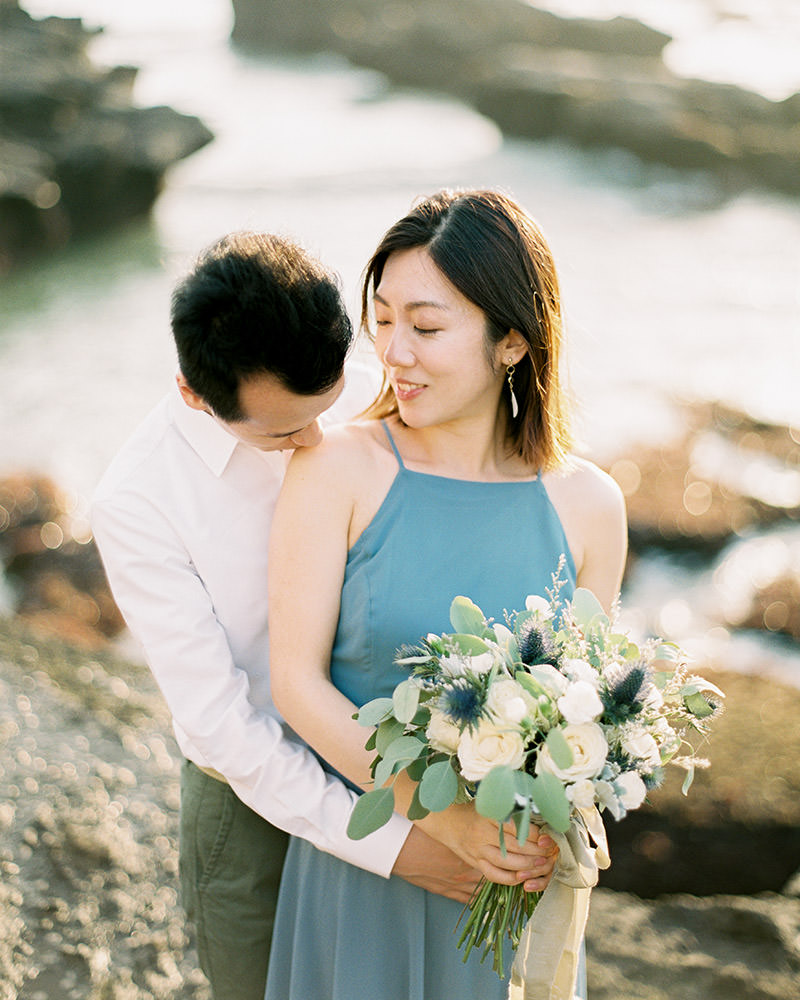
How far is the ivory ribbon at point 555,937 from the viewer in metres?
1.48

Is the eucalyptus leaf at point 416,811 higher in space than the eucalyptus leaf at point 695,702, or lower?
lower

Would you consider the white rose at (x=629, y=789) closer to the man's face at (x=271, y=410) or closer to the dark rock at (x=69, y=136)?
the man's face at (x=271, y=410)

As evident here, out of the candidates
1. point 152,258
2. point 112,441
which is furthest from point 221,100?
point 112,441

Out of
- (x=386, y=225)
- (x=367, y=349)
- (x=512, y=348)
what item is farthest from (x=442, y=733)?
(x=386, y=225)

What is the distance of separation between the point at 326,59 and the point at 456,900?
20716mm

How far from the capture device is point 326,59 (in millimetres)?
19672

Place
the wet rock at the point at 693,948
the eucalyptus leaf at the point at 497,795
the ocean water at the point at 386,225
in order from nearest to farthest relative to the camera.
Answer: the eucalyptus leaf at the point at 497,795 < the wet rock at the point at 693,948 < the ocean water at the point at 386,225

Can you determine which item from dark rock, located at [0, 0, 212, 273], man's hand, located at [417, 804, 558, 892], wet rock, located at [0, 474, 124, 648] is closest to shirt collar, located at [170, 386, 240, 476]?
man's hand, located at [417, 804, 558, 892]

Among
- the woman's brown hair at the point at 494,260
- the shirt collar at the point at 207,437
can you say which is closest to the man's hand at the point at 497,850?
the shirt collar at the point at 207,437

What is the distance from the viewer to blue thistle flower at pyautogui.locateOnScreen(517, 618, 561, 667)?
4.44ft

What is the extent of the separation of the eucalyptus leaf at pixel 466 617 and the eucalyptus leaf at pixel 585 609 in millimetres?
162

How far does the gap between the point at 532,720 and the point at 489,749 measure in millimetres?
72

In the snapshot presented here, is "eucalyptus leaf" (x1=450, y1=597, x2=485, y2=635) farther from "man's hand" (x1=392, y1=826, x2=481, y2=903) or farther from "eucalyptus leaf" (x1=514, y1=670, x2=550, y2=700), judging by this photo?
"man's hand" (x1=392, y1=826, x2=481, y2=903)

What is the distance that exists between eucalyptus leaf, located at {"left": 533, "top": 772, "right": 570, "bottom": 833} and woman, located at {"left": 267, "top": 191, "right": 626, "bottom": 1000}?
0.36 meters
